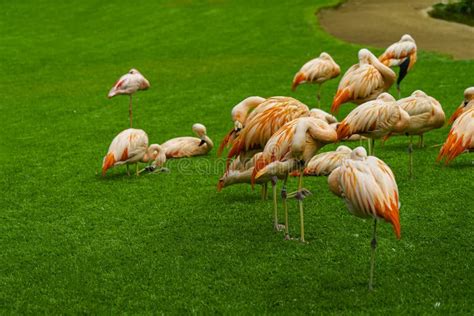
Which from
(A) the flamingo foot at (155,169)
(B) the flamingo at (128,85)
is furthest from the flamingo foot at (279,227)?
(B) the flamingo at (128,85)

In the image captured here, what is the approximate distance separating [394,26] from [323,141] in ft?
34.5

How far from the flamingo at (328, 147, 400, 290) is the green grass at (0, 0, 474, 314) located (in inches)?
20.9

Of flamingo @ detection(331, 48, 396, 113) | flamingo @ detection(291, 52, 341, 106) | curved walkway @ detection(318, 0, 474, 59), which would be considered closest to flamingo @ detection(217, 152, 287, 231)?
flamingo @ detection(331, 48, 396, 113)

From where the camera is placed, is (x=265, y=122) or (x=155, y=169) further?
(x=155, y=169)

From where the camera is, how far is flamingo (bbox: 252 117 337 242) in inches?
190

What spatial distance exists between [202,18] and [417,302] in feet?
43.8

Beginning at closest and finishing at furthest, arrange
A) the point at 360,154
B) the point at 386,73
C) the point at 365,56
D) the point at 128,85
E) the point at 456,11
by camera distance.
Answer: the point at 360,154, the point at 386,73, the point at 365,56, the point at 128,85, the point at 456,11

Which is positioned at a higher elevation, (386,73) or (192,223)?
(386,73)

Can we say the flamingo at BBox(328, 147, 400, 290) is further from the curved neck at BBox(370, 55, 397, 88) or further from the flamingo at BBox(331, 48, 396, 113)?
the curved neck at BBox(370, 55, 397, 88)

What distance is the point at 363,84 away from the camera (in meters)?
7.03

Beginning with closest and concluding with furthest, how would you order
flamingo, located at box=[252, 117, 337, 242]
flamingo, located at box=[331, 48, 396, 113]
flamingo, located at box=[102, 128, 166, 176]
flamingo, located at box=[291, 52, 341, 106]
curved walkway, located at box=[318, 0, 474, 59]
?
flamingo, located at box=[252, 117, 337, 242] < flamingo, located at box=[102, 128, 166, 176] < flamingo, located at box=[331, 48, 396, 113] < flamingo, located at box=[291, 52, 341, 106] < curved walkway, located at box=[318, 0, 474, 59]

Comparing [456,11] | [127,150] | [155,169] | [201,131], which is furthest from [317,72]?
[456,11]

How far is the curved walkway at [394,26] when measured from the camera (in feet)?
42.8

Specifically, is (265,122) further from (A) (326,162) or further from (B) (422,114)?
(B) (422,114)
